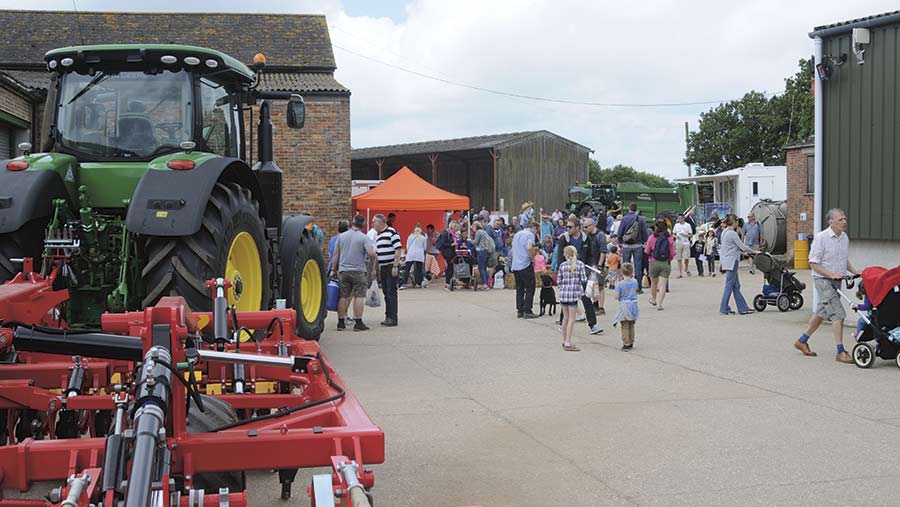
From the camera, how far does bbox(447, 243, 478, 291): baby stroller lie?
22.9m

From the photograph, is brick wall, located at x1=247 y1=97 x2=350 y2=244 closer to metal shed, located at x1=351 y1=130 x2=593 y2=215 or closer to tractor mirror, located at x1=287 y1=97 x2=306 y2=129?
metal shed, located at x1=351 y1=130 x2=593 y2=215

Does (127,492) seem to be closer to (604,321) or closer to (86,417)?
(86,417)

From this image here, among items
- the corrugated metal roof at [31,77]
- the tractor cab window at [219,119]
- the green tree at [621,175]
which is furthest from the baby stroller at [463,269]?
the green tree at [621,175]

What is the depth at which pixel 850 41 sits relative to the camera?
48.0 feet

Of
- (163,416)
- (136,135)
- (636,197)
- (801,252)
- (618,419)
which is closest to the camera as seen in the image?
(163,416)

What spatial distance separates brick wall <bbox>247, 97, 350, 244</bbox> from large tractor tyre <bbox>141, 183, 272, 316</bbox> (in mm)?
18962

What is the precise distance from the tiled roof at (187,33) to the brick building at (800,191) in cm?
1462

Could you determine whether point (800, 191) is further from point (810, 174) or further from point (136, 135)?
point (136, 135)

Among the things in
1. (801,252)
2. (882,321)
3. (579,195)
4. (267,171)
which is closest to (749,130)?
(579,195)

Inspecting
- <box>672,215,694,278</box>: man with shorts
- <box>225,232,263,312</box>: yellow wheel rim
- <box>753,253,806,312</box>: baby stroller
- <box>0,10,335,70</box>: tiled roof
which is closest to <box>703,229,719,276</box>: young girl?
<box>672,215,694,278</box>: man with shorts

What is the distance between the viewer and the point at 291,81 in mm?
27469

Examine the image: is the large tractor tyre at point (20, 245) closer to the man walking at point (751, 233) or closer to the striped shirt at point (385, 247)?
the striped shirt at point (385, 247)

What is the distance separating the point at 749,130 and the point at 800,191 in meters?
30.7

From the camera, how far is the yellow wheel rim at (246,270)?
7.85m
